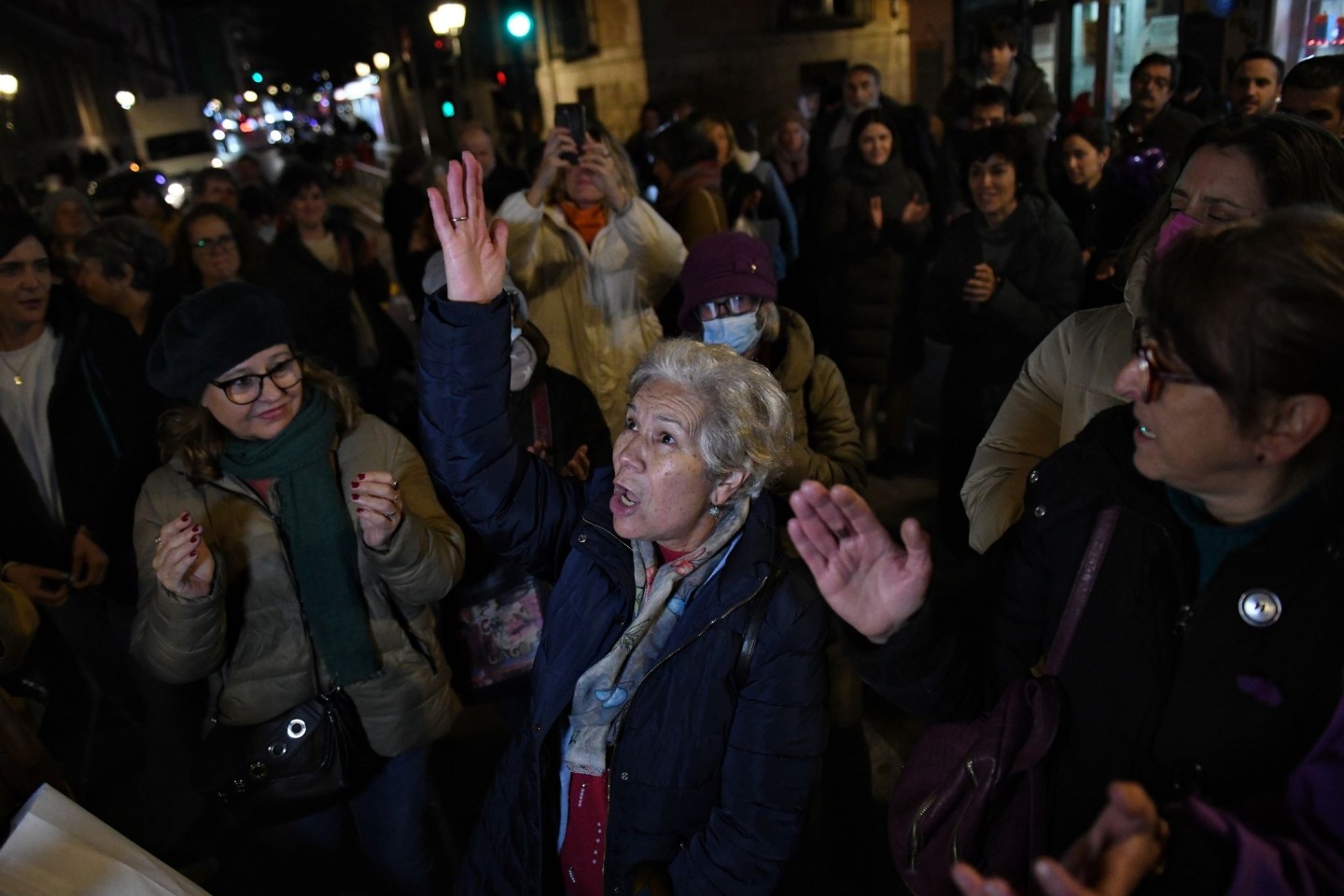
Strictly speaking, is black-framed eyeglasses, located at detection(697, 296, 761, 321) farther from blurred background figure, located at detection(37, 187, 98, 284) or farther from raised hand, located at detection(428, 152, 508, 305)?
blurred background figure, located at detection(37, 187, 98, 284)

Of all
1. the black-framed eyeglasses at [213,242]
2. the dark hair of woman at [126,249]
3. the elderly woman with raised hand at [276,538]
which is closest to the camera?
the elderly woman with raised hand at [276,538]

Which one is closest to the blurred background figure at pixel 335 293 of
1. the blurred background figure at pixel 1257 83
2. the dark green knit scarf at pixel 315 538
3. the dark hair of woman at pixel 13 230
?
the dark hair of woman at pixel 13 230

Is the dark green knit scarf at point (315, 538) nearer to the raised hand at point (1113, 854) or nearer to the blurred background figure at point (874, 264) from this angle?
the raised hand at point (1113, 854)

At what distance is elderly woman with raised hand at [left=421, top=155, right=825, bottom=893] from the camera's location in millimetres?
1895

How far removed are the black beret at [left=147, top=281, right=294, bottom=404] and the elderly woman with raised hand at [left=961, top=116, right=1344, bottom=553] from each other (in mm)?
1930

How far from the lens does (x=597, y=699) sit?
77.4 inches

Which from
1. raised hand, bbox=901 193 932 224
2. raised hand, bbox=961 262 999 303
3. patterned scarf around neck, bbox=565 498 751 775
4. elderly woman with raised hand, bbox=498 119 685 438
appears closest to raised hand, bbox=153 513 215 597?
patterned scarf around neck, bbox=565 498 751 775

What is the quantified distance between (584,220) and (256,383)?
2.14 m

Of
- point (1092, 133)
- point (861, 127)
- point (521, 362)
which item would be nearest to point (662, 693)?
point (521, 362)

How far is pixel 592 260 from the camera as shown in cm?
407

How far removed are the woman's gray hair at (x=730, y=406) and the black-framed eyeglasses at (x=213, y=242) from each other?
3.53 m

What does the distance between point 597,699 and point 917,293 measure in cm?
414

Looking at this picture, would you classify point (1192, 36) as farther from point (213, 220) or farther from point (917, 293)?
Answer: point (213, 220)

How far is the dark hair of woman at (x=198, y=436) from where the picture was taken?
7.64 feet
